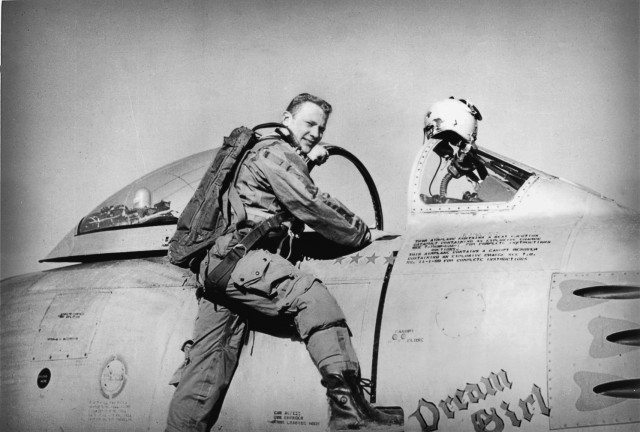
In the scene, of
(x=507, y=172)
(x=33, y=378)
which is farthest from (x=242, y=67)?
(x=33, y=378)

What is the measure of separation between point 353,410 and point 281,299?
1014 mm

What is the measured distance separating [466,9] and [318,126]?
2024mm

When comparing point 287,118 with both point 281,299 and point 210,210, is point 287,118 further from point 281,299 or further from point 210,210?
point 281,299

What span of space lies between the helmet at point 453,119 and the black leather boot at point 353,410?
2864 mm

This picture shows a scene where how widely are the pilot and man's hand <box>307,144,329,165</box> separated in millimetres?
614

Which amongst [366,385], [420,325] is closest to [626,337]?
[420,325]

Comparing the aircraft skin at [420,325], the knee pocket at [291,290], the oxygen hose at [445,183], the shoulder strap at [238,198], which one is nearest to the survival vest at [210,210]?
the shoulder strap at [238,198]

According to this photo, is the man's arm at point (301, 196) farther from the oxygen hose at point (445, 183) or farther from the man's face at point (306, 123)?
the oxygen hose at point (445, 183)

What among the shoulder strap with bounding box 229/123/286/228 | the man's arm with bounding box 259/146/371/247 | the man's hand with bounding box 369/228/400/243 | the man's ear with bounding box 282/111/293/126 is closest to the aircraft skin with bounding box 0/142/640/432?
the man's hand with bounding box 369/228/400/243

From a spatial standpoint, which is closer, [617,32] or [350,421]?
[350,421]

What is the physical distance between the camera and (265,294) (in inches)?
241

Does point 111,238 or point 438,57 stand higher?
point 438,57

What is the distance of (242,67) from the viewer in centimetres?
A: 912

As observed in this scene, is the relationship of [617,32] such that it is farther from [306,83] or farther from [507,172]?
[306,83]
